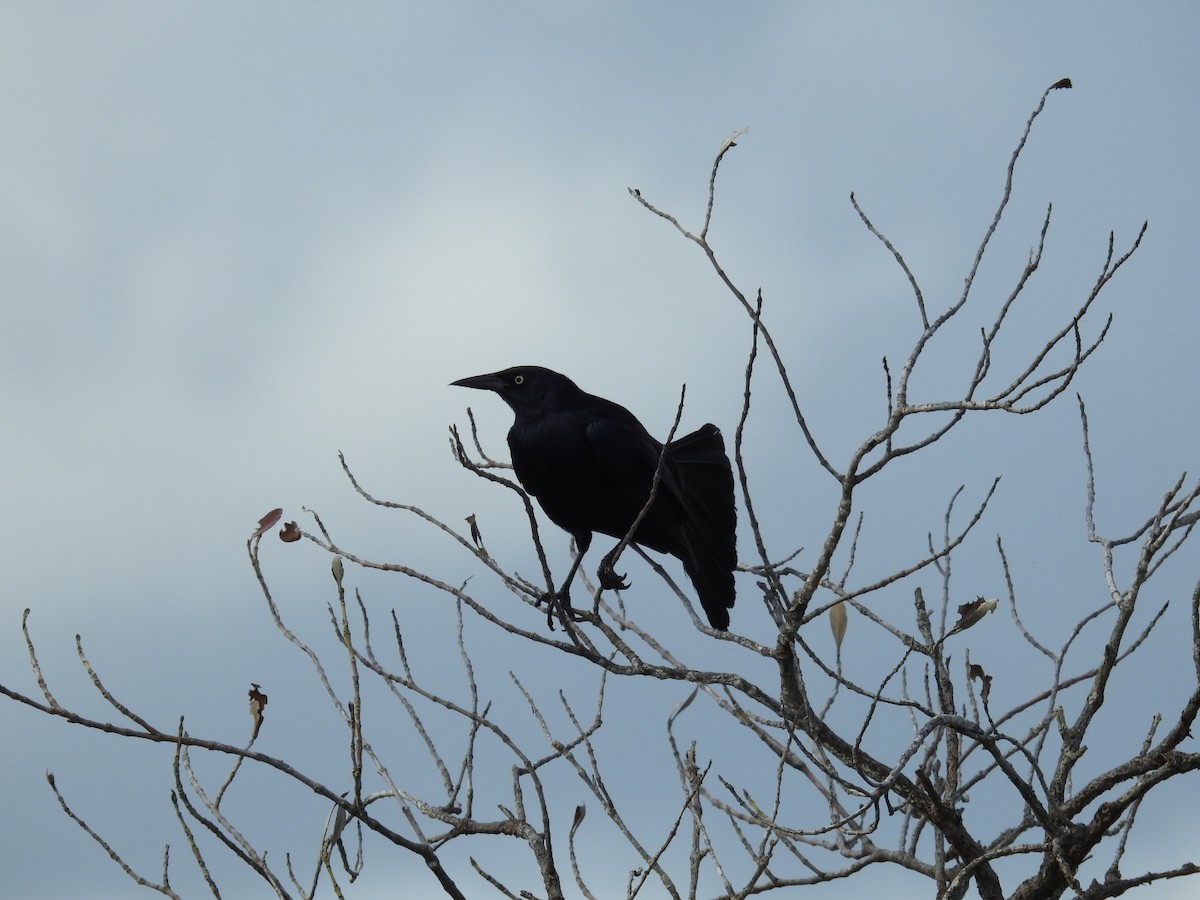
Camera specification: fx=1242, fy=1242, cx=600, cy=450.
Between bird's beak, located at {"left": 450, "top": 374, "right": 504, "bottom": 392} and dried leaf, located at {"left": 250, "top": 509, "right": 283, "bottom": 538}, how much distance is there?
2626 millimetres

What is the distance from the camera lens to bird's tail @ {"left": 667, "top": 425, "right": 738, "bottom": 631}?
630cm

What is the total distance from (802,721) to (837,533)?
0.89 metres

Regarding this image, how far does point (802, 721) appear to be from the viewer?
475 centimetres

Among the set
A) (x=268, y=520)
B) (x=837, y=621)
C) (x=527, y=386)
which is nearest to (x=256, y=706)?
(x=268, y=520)

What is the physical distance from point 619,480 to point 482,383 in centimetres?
106

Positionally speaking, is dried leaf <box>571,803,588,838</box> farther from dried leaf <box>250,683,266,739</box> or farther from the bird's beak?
the bird's beak

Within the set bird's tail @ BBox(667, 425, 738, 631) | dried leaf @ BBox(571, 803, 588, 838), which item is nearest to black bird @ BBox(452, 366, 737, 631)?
bird's tail @ BBox(667, 425, 738, 631)

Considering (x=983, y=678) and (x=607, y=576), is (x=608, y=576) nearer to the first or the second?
(x=607, y=576)

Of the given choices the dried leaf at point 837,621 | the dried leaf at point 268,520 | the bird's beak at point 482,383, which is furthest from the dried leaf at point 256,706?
the bird's beak at point 482,383

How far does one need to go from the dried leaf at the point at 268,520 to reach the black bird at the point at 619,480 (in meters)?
2.18

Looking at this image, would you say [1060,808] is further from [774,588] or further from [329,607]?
[329,607]

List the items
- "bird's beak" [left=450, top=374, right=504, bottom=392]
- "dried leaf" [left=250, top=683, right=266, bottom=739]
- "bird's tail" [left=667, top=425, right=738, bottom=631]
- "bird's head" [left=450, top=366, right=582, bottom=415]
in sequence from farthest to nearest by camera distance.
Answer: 1. "bird's beak" [left=450, top=374, right=504, bottom=392]
2. "bird's head" [left=450, top=366, right=582, bottom=415]
3. "bird's tail" [left=667, top=425, right=738, bottom=631]
4. "dried leaf" [left=250, top=683, right=266, bottom=739]

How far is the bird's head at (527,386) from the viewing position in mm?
6859

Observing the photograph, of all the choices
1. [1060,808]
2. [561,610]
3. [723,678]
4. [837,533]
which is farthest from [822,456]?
[1060,808]
